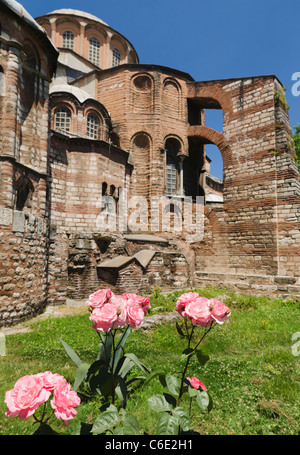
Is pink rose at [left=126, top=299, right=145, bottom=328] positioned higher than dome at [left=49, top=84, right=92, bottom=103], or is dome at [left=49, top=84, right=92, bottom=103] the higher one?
dome at [left=49, top=84, right=92, bottom=103]

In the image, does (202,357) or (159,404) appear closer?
(159,404)

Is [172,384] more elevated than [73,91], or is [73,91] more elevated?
[73,91]

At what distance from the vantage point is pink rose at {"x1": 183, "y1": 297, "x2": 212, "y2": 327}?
208cm

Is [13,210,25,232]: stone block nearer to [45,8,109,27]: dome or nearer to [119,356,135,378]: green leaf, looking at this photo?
[119,356,135,378]: green leaf

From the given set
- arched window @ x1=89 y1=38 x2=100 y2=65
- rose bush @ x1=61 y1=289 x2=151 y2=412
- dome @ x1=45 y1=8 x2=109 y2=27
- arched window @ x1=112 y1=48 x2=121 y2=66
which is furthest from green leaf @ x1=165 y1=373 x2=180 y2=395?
dome @ x1=45 y1=8 x2=109 y2=27

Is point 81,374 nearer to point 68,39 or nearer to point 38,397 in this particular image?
point 38,397

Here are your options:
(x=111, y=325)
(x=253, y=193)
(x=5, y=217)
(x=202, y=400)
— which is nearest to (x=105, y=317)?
(x=111, y=325)

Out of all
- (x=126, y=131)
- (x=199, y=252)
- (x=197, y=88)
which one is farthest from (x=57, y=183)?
(x=197, y=88)

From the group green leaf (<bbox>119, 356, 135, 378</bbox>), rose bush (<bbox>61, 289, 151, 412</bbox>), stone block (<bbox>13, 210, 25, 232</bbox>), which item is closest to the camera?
rose bush (<bbox>61, 289, 151, 412</bbox>)

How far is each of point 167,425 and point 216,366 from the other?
3.13 meters

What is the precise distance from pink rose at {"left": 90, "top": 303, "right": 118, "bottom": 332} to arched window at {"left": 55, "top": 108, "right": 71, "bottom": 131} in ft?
52.8

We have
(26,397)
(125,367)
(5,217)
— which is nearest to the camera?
(26,397)

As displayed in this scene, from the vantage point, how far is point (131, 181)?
16.7m
